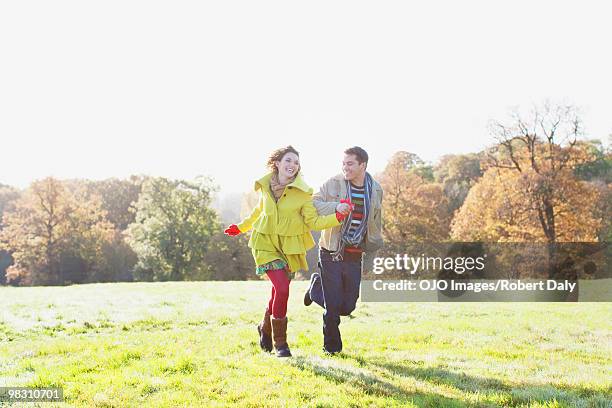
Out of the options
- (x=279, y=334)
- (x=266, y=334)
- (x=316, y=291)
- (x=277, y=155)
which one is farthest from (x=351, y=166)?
(x=266, y=334)

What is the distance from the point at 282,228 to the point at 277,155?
930 mm

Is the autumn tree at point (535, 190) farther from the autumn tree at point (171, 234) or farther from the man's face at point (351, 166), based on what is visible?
the man's face at point (351, 166)

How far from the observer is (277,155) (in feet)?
23.6

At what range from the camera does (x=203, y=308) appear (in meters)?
14.5

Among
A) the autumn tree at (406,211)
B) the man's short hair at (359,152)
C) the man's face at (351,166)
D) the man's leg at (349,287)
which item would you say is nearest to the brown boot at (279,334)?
the man's leg at (349,287)

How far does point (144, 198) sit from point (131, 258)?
540cm

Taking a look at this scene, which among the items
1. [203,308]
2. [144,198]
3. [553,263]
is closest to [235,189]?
[144,198]

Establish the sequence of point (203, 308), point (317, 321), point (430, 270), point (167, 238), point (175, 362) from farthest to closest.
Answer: point (167, 238) < point (430, 270) < point (203, 308) < point (317, 321) < point (175, 362)

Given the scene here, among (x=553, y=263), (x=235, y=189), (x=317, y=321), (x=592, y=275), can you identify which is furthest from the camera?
(x=235, y=189)

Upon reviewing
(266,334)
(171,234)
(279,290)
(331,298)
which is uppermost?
(171,234)

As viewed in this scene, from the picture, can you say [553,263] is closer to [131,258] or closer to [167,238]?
[167,238]

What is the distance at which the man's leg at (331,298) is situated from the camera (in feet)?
23.8

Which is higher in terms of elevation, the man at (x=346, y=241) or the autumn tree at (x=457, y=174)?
the autumn tree at (x=457, y=174)

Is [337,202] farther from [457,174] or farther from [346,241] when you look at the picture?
[457,174]
